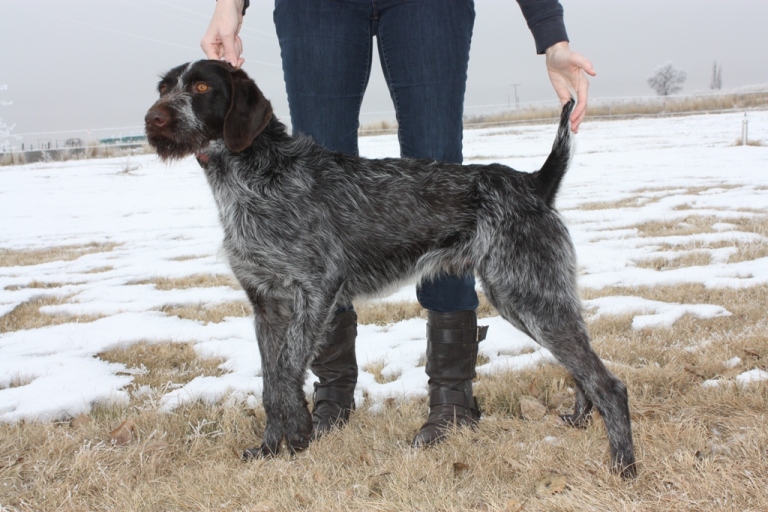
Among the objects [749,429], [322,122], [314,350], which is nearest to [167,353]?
[314,350]

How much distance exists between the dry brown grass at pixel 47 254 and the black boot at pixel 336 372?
5443 mm

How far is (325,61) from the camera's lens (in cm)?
309

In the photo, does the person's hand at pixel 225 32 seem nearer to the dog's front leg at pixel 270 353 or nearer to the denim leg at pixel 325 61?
the denim leg at pixel 325 61

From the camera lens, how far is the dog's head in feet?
9.36

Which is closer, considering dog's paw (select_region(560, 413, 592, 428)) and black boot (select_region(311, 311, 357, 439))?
dog's paw (select_region(560, 413, 592, 428))

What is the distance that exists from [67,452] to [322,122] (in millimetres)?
1972

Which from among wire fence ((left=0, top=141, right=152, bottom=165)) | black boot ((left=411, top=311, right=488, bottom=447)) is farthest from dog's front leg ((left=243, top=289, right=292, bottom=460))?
wire fence ((left=0, top=141, right=152, bottom=165))

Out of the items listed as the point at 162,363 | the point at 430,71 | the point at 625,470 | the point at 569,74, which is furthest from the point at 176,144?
the point at 625,470

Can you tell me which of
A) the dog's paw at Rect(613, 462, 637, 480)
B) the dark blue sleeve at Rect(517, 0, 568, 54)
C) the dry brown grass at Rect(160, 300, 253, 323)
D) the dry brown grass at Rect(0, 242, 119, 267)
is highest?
the dark blue sleeve at Rect(517, 0, 568, 54)

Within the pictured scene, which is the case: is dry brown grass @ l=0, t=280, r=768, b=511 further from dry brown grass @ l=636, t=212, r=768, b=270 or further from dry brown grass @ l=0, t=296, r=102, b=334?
dry brown grass @ l=636, t=212, r=768, b=270

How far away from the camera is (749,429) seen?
2719 mm

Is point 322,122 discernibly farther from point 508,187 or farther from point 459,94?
point 508,187

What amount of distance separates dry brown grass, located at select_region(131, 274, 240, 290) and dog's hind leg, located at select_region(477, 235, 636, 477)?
362 cm

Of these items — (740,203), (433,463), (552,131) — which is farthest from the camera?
(552,131)
